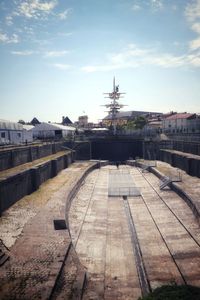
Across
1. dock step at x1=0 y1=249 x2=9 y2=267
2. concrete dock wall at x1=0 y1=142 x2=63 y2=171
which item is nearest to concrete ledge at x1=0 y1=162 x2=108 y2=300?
dock step at x1=0 y1=249 x2=9 y2=267

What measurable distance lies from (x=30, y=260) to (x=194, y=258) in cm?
933

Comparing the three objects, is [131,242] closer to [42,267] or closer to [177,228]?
[177,228]

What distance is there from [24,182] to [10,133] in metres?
20.9

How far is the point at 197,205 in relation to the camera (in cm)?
2323

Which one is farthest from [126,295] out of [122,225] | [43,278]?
[122,225]

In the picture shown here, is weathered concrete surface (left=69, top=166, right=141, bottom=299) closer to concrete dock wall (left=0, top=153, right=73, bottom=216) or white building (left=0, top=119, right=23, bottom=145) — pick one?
concrete dock wall (left=0, top=153, right=73, bottom=216)

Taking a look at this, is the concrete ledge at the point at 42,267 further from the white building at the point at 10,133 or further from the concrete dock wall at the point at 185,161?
the white building at the point at 10,133

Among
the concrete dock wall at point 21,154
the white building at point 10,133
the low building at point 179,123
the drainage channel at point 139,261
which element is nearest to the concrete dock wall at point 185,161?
the drainage channel at point 139,261

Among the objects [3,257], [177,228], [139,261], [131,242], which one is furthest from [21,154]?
[3,257]

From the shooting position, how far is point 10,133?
45.3 m

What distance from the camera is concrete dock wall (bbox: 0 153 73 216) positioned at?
71.5ft

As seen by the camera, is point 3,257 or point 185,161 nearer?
point 3,257

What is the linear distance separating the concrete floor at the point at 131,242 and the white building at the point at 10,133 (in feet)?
55.8

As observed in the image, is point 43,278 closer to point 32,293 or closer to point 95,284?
point 32,293
